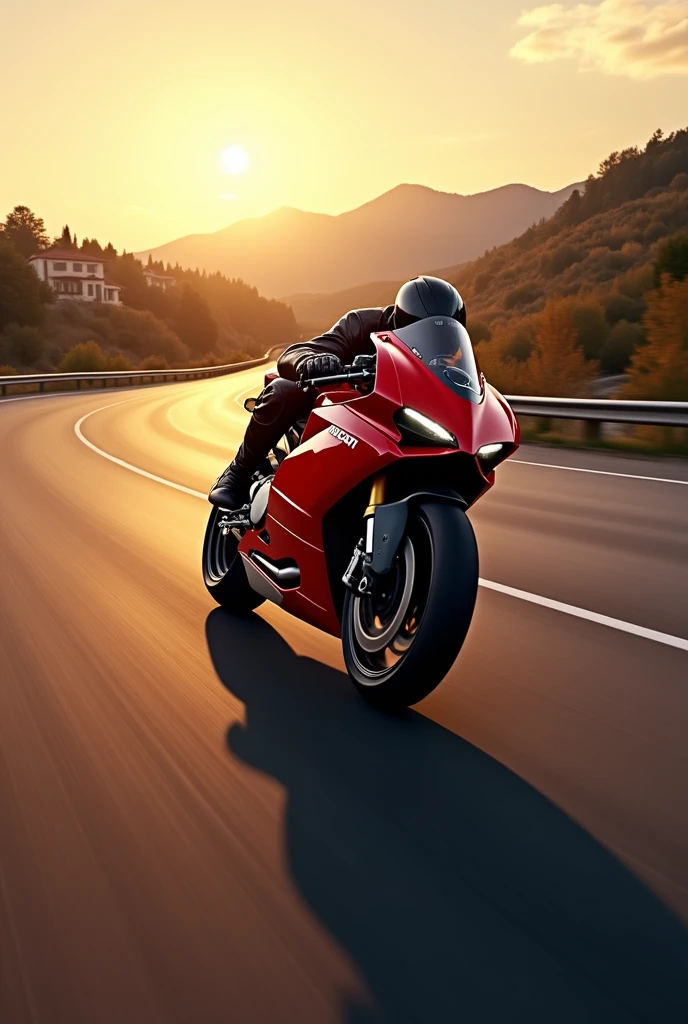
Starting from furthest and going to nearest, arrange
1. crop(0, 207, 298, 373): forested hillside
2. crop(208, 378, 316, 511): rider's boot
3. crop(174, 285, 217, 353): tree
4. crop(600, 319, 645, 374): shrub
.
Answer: crop(174, 285, 217, 353): tree
crop(0, 207, 298, 373): forested hillside
crop(600, 319, 645, 374): shrub
crop(208, 378, 316, 511): rider's boot

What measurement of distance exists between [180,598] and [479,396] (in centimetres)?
279

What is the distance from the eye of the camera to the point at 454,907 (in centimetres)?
270

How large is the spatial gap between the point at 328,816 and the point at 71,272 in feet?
496

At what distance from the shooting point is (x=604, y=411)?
595 inches

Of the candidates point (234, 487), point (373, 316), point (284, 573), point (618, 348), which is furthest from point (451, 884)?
point (618, 348)

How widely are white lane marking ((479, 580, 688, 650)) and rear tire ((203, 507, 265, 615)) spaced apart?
1.58 metres

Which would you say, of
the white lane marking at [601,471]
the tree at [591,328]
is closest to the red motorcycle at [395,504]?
Result: the white lane marking at [601,471]

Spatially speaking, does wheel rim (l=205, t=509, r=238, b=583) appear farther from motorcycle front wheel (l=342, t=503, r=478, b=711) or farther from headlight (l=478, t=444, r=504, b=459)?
headlight (l=478, t=444, r=504, b=459)

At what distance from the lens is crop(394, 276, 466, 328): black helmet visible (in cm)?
428

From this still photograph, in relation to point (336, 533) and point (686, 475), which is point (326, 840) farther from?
point (686, 475)

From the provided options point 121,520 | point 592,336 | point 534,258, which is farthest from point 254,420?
point 534,258

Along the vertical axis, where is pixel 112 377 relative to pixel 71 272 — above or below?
above

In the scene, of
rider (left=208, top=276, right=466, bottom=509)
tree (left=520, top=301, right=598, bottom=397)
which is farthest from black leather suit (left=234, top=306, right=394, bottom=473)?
tree (left=520, top=301, right=598, bottom=397)

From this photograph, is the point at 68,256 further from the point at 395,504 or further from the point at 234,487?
the point at 395,504
